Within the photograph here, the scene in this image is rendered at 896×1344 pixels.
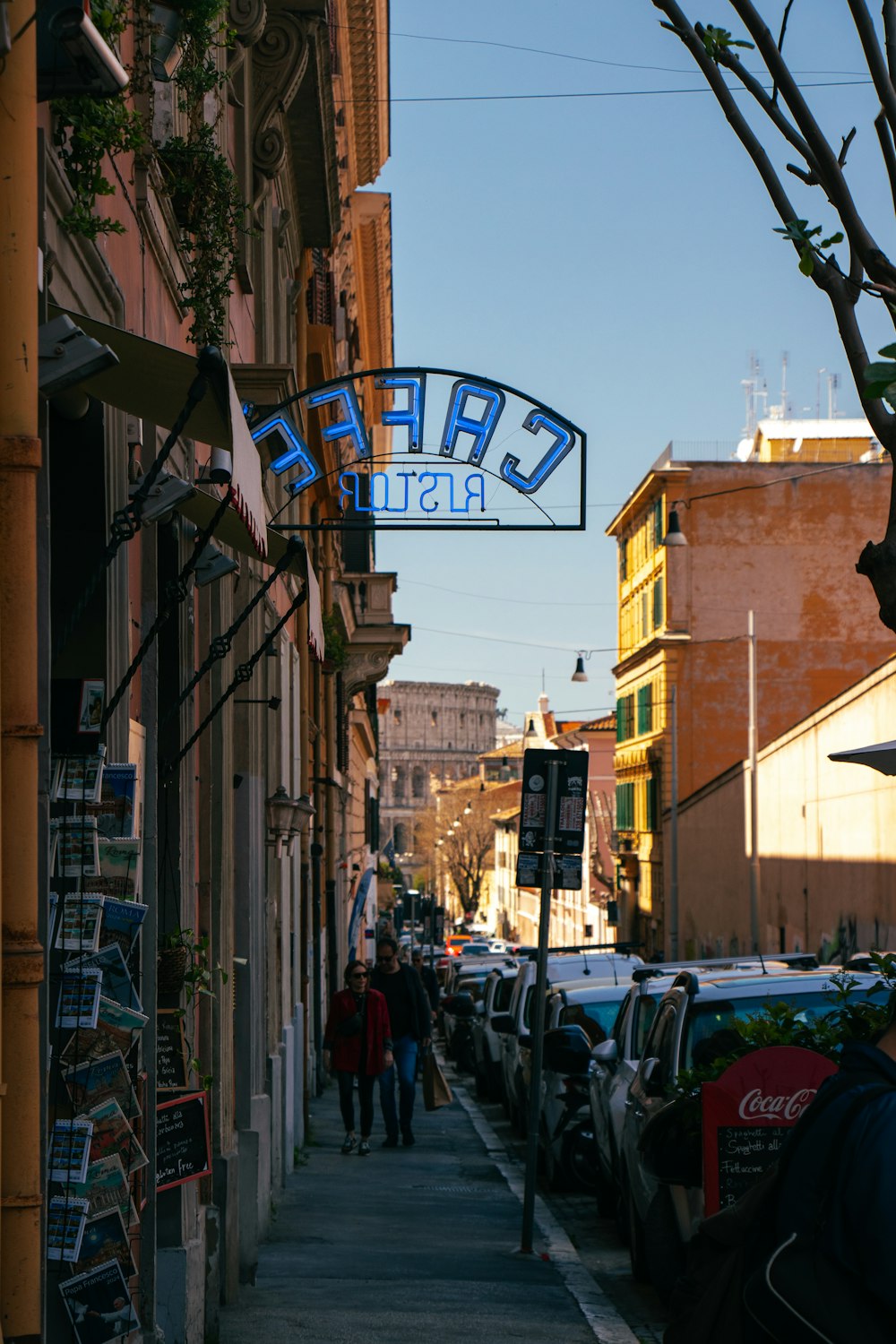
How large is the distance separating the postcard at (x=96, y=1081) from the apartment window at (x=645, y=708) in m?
63.9

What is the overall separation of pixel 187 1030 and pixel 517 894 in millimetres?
103254

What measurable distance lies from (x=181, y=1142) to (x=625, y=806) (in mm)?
69649

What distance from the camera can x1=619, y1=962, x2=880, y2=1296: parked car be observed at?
974 centimetres

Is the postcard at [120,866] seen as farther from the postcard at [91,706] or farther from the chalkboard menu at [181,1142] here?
the chalkboard menu at [181,1142]

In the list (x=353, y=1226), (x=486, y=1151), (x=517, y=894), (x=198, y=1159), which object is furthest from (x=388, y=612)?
(x=517, y=894)

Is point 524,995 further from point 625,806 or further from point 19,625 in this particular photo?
point 625,806

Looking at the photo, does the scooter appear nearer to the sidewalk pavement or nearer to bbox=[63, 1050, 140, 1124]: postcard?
the sidewalk pavement

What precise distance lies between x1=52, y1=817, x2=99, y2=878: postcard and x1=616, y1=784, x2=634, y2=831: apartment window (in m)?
69.5

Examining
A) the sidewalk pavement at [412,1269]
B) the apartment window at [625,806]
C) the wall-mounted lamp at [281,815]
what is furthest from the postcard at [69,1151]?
the apartment window at [625,806]

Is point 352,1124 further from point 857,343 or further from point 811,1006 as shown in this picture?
point 857,343

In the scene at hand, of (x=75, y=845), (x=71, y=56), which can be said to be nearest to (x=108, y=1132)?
(x=75, y=845)

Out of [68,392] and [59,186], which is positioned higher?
[59,186]

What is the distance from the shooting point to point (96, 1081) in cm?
556

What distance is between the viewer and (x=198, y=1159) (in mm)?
7723
